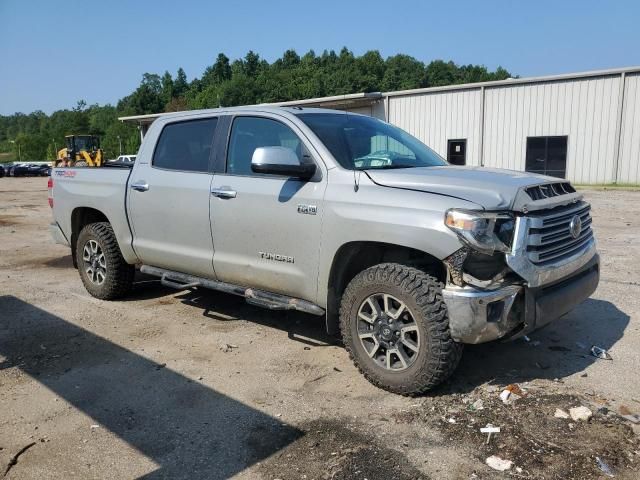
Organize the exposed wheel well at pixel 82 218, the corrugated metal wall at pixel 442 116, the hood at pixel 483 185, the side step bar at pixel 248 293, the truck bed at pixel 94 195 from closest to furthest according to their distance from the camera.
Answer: the hood at pixel 483 185, the side step bar at pixel 248 293, the truck bed at pixel 94 195, the exposed wheel well at pixel 82 218, the corrugated metal wall at pixel 442 116

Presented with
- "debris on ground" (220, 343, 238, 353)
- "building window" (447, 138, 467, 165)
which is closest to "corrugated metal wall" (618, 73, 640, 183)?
"building window" (447, 138, 467, 165)

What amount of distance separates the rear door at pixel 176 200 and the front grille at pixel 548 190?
8.86 feet

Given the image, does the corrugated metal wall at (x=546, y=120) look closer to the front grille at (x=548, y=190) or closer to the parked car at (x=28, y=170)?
the front grille at (x=548, y=190)

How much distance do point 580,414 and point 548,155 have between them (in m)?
24.3

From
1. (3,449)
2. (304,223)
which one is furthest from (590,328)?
(3,449)

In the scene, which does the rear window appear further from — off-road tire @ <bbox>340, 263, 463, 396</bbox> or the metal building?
the metal building

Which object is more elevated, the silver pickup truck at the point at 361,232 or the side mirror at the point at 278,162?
the side mirror at the point at 278,162

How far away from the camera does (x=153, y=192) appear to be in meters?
5.39

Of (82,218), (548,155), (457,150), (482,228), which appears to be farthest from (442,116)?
(482,228)

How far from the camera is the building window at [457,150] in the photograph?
27.8m

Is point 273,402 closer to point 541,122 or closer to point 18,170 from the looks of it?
point 541,122

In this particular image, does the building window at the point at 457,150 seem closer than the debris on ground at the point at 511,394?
No

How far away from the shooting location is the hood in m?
3.55

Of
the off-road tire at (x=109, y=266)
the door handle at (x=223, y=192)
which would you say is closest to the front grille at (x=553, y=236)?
the door handle at (x=223, y=192)
